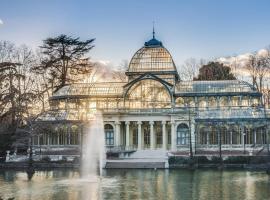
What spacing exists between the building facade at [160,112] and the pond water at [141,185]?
19.4 metres

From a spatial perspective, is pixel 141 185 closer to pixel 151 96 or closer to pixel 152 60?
pixel 151 96

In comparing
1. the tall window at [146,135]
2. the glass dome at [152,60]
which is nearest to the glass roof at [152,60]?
the glass dome at [152,60]

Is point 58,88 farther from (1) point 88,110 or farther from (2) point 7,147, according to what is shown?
(2) point 7,147

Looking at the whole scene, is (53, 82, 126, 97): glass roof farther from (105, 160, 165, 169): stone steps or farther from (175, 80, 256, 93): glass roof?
(105, 160, 165, 169): stone steps

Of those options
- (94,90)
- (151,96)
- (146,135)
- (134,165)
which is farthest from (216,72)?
(134,165)

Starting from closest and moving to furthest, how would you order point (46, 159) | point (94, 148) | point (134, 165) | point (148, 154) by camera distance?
point (134, 165)
point (46, 159)
point (94, 148)
point (148, 154)

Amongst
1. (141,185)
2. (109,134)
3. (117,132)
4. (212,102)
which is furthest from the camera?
(212,102)

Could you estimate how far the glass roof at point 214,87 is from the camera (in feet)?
238

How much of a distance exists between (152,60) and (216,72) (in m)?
19.7

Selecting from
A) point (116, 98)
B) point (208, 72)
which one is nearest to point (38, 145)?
point (116, 98)

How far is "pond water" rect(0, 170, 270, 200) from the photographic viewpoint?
3206 centimetres

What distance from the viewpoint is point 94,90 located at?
250 ft

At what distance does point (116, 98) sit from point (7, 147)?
18.3 metres

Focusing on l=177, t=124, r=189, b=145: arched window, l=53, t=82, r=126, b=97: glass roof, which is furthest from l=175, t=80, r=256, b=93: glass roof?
l=53, t=82, r=126, b=97: glass roof
